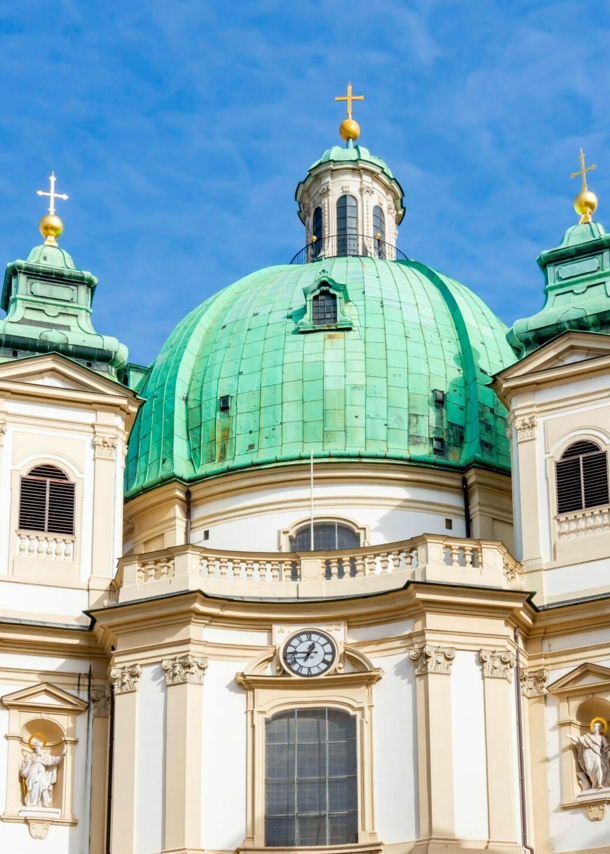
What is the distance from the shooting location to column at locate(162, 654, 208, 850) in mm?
32750

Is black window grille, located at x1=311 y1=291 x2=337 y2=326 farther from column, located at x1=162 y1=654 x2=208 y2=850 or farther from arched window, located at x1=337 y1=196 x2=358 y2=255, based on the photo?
column, located at x1=162 y1=654 x2=208 y2=850

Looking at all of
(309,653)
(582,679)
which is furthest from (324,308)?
(582,679)

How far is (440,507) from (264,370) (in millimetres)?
5205

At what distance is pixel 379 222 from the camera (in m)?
49.4

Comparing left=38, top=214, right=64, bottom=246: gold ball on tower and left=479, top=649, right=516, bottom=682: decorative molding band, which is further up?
left=38, top=214, right=64, bottom=246: gold ball on tower

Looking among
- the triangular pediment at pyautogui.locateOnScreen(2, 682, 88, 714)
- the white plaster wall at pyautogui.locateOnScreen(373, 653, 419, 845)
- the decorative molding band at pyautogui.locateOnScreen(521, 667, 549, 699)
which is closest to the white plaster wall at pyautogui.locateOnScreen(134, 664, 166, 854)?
the triangular pediment at pyautogui.locateOnScreen(2, 682, 88, 714)

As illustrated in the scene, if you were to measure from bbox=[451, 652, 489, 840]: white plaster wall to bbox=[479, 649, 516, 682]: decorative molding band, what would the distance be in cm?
15

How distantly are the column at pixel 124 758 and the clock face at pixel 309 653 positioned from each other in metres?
2.80

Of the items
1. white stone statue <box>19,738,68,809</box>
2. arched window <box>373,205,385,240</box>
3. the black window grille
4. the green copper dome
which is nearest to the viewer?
white stone statue <box>19,738,68,809</box>

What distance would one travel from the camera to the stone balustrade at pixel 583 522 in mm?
36656

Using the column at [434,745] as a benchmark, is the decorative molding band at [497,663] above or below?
above

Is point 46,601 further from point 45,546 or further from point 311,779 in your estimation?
point 311,779

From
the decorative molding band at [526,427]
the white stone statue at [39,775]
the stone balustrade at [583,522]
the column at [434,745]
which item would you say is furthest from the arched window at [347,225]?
the white stone statue at [39,775]

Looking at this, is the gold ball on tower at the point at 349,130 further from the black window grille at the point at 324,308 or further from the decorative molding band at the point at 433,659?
the decorative molding band at the point at 433,659
